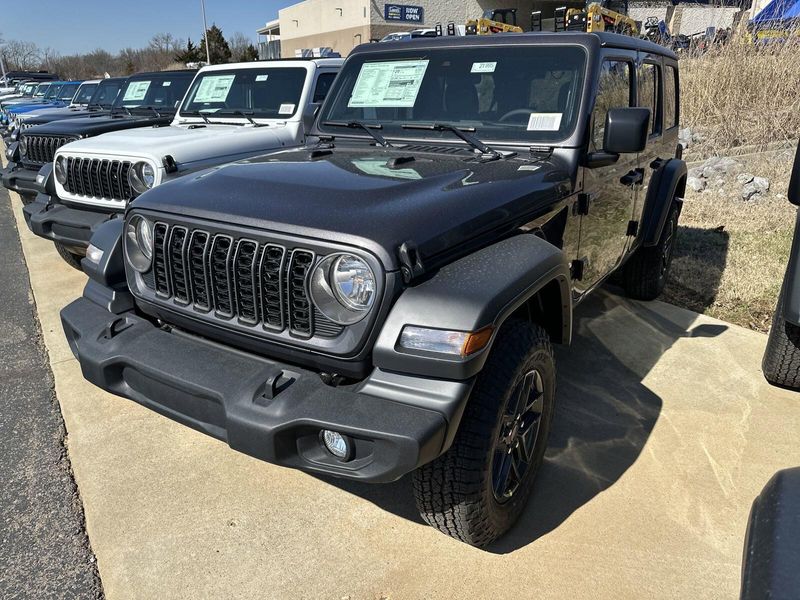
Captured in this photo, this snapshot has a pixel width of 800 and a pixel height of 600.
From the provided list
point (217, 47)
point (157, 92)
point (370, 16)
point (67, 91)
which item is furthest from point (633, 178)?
point (217, 47)

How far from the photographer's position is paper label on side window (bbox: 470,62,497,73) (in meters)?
3.15

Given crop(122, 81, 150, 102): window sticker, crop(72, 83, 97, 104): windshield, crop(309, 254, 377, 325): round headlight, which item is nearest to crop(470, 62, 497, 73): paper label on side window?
crop(309, 254, 377, 325): round headlight

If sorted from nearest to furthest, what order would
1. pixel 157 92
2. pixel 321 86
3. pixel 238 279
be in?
pixel 238 279, pixel 321 86, pixel 157 92

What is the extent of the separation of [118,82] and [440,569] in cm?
1026

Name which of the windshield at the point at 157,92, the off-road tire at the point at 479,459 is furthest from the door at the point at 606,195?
the windshield at the point at 157,92

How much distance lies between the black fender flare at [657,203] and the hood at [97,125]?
528 centimetres

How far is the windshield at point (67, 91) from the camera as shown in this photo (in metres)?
15.2

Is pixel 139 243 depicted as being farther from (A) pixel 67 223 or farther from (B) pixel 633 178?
(B) pixel 633 178

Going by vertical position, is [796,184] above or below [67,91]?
below

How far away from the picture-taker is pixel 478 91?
10.3 feet

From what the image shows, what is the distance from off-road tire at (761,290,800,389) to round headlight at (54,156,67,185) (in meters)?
5.25

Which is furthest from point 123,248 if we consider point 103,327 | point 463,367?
point 463,367

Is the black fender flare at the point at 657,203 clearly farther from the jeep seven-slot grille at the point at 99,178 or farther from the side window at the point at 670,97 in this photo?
the jeep seven-slot grille at the point at 99,178

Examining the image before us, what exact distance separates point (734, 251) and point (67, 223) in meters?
5.88
